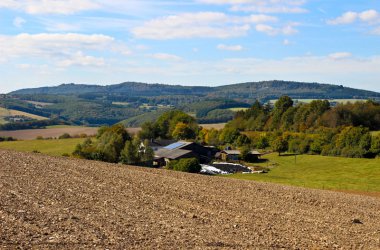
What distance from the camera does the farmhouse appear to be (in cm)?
8417

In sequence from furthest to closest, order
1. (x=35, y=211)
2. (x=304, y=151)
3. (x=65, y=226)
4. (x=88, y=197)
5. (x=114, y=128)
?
(x=304, y=151) < (x=114, y=128) < (x=88, y=197) < (x=35, y=211) < (x=65, y=226)

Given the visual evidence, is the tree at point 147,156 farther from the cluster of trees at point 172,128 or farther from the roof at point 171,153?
the cluster of trees at point 172,128

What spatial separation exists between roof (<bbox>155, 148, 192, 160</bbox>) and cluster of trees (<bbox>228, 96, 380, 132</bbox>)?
132 ft

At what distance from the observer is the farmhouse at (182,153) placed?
276 feet

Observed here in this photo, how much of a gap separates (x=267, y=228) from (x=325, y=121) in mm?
102601

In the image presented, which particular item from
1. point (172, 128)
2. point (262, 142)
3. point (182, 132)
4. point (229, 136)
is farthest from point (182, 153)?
point (172, 128)

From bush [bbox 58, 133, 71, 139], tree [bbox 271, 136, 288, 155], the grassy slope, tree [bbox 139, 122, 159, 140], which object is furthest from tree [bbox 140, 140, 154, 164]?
the grassy slope

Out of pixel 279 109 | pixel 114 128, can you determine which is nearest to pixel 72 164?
pixel 114 128

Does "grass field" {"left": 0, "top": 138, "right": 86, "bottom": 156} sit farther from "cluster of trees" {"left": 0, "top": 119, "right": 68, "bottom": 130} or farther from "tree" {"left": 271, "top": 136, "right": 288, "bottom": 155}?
"cluster of trees" {"left": 0, "top": 119, "right": 68, "bottom": 130}

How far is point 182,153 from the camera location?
283 ft

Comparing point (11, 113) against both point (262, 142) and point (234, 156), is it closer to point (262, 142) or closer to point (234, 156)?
point (262, 142)

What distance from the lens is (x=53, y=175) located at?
3250cm

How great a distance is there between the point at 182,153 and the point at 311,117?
49597 millimetres

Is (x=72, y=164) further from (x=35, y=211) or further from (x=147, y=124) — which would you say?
(x=147, y=124)
